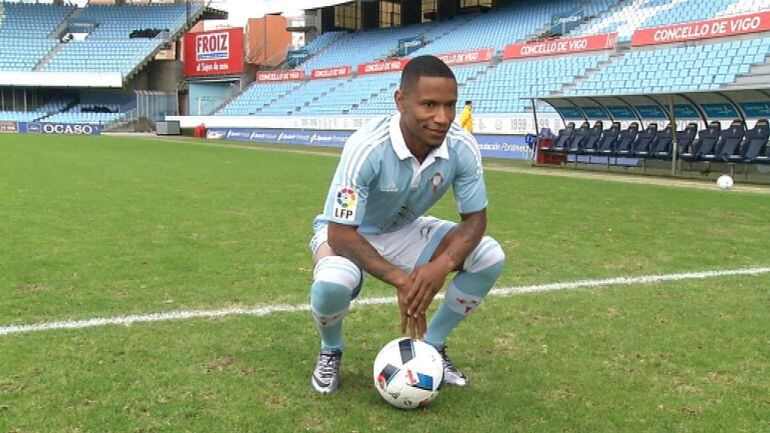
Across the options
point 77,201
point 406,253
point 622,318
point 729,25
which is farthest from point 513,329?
point 729,25

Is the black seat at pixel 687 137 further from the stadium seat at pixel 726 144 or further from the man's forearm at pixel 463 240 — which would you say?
the man's forearm at pixel 463 240

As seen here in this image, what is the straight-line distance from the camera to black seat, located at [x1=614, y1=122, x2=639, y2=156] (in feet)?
58.4

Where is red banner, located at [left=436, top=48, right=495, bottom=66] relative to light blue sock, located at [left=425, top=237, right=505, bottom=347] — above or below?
above

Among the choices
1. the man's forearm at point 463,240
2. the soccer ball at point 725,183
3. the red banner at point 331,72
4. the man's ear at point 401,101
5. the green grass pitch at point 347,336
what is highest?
the red banner at point 331,72

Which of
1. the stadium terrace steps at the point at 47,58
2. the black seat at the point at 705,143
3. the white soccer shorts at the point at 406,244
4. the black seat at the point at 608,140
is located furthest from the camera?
the stadium terrace steps at the point at 47,58

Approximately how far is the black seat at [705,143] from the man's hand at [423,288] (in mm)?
14669

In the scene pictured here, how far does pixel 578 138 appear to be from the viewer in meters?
19.3

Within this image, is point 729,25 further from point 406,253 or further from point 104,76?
point 104,76

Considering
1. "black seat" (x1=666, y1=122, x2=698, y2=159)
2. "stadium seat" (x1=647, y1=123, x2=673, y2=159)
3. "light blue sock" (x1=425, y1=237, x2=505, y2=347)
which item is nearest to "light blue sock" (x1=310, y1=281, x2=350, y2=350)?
"light blue sock" (x1=425, y1=237, x2=505, y2=347)

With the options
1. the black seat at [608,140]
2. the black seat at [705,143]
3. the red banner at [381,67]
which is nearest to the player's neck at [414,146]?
the black seat at [705,143]

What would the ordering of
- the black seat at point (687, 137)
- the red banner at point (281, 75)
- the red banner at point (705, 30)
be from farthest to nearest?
the red banner at point (281, 75), the red banner at point (705, 30), the black seat at point (687, 137)

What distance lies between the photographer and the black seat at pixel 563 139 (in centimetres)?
1966

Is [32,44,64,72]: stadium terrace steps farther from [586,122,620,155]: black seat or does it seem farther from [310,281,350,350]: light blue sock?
[310,281,350,350]: light blue sock

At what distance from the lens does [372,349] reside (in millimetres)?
3812
